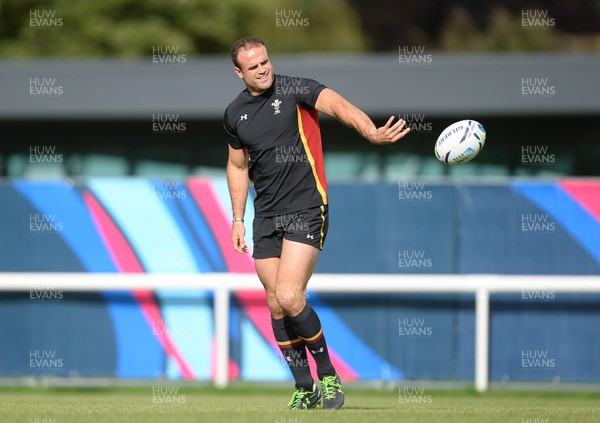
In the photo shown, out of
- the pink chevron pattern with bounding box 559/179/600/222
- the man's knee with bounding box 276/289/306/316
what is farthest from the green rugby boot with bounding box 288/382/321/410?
the pink chevron pattern with bounding box 559/179/600/222

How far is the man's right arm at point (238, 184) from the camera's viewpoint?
831 centimetres

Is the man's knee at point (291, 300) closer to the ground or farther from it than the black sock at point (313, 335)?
farther from it

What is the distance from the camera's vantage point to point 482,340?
11867 mm

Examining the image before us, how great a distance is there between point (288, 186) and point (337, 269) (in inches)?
169

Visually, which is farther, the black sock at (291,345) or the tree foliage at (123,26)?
the tree foliage at (123,26)

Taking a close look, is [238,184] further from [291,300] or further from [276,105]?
[291,300]

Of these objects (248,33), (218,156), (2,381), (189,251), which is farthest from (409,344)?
(248,33)

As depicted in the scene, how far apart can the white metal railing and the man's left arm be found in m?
4.18

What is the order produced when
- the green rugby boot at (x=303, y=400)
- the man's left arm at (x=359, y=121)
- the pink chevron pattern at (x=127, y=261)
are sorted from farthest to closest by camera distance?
the pink chevron pattern at (x=127, y=261) → the green rugby boot at (x=303, y=400) → the man's left arm at (x=359, y=121)

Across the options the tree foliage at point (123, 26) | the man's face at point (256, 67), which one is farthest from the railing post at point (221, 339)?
the tree foliage at point (123, 26)

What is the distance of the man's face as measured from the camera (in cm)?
784

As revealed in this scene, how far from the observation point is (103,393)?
1200 cm

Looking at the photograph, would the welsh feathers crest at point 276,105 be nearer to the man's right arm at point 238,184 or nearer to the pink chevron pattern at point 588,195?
the man's right arm at point 238,184

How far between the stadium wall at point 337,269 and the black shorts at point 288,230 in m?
3.97
